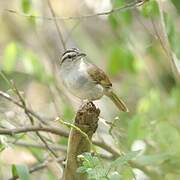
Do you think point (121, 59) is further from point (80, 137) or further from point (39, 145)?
point (80, 137)

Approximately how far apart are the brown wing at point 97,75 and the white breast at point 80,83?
0.02 meters

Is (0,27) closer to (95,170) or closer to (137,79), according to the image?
(137,79)

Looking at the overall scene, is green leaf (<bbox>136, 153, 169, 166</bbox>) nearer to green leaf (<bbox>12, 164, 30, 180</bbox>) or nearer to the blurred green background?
the blurred green background

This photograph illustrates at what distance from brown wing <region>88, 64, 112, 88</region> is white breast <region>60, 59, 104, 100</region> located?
19 mm

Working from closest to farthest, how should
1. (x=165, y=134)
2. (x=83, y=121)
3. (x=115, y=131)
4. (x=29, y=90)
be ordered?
1. (x=83, y=121)
2. (x=165, y=134)
3. (x=115, y=131)
4. (x=29, y=90)

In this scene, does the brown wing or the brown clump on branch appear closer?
the brown clump on branch

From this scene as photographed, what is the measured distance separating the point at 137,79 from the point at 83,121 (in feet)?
11.2

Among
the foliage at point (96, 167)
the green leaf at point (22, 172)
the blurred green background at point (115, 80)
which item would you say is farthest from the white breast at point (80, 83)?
the foliage at point (96, 167)

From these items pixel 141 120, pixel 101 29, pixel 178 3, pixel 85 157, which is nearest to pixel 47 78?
pixel 141 120

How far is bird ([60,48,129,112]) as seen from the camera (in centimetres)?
372

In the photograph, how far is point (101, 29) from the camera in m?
8.56

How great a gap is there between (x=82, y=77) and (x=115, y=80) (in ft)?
13.6

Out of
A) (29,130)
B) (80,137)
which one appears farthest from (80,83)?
(80,137)

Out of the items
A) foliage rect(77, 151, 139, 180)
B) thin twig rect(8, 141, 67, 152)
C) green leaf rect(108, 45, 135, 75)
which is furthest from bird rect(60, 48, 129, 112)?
green leaf rect(108, 45, 135, 75)
